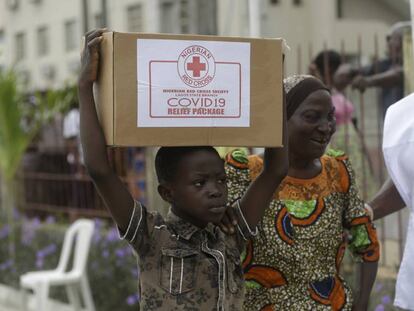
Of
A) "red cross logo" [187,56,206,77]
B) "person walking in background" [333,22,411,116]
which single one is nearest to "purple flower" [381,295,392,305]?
"person walking in background" [333,22,411,116]

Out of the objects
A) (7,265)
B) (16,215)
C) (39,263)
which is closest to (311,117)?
(39,263)

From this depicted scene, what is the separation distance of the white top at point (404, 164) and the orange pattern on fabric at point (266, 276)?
0.45 meters

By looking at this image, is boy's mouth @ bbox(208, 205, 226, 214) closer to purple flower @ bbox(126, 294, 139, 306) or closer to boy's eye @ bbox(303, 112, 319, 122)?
boy's eye @ bbox(303, 112, 319, 122)

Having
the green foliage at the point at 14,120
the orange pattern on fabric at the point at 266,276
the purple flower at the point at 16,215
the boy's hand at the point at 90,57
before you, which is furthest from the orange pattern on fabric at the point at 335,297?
the purple flower at the point at 16,215

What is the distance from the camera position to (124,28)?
53.7 feet

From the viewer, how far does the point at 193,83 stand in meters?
2.80

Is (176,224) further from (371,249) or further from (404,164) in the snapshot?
(371,249)

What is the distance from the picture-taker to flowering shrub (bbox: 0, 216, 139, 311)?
7.16 m

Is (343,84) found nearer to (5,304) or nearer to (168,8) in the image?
(5,304)

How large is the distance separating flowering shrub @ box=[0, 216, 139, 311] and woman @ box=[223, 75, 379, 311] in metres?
3.39

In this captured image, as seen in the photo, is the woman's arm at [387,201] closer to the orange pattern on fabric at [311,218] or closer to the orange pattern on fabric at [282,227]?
the orange pattern on fabric at [311,218]

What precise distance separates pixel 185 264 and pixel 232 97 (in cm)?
53

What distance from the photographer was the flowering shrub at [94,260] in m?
7.16

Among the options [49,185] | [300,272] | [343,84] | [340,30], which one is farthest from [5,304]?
[340,30]
